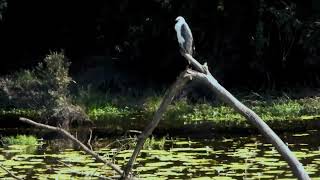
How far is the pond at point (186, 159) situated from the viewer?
29.1 feet

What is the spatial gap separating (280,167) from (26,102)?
11.3 meters

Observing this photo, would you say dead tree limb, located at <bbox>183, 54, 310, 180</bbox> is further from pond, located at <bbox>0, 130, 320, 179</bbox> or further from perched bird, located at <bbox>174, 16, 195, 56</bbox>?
perched bird, located at <bbox>174, 16, 195, 56</bbox>

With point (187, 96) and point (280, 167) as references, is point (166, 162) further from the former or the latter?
point (187, 96)

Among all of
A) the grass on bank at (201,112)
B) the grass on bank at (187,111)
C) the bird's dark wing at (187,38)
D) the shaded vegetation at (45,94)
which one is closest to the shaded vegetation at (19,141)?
the shaded vegetation at (45,94)

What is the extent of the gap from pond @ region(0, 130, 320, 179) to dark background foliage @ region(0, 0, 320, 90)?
24.5ft

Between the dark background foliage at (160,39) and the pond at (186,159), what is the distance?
747 cm

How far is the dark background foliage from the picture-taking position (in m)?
19.9

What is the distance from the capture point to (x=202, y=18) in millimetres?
20703

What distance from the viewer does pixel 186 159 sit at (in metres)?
9.97

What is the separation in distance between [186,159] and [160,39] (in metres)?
12.0

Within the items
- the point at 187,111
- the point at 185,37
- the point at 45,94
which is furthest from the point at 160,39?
the point at 185,37

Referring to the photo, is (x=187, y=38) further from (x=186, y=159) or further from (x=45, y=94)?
(x=45, y=94)

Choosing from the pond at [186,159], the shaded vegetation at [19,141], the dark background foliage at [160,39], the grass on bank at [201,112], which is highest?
the dark background foliage at [160,39]

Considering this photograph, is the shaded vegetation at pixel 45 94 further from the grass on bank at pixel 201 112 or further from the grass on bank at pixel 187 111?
the grass on bank at pixel 201 112
